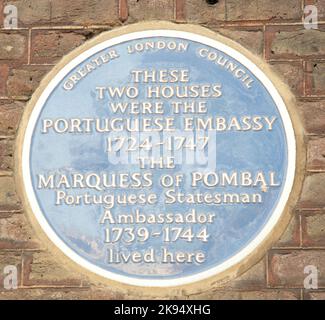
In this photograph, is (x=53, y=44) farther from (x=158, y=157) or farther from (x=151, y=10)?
(x=158, y=157)

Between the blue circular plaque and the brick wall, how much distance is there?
0.08 meters

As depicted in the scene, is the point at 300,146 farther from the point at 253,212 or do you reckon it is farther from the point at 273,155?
the point at 253,212

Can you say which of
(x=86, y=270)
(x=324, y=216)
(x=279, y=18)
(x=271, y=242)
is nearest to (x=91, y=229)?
(x=86, y=270)

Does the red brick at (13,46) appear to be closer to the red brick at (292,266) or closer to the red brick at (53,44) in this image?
the red brick at (53,44)

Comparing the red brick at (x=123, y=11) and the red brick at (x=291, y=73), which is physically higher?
the red brick at (x=123, y=11)

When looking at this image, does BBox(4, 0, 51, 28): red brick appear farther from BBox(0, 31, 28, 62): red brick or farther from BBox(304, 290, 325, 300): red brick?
BBox(304, 290, 325, 300): red brick

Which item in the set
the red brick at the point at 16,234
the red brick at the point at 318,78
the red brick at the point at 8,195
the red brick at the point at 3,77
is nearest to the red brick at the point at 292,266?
the red brick at the point at 318,78

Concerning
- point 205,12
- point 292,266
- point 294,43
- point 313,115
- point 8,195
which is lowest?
point 292,266

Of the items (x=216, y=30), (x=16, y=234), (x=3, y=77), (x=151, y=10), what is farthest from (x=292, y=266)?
(x=3, y=77)

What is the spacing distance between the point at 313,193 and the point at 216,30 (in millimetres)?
849

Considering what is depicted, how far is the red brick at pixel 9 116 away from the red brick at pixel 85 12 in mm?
422

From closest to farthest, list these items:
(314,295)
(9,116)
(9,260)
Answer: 1. (314,295)
2. (9,260)
3. (9,116)

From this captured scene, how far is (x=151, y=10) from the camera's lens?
3.68 meters

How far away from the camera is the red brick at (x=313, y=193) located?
3.49 m
